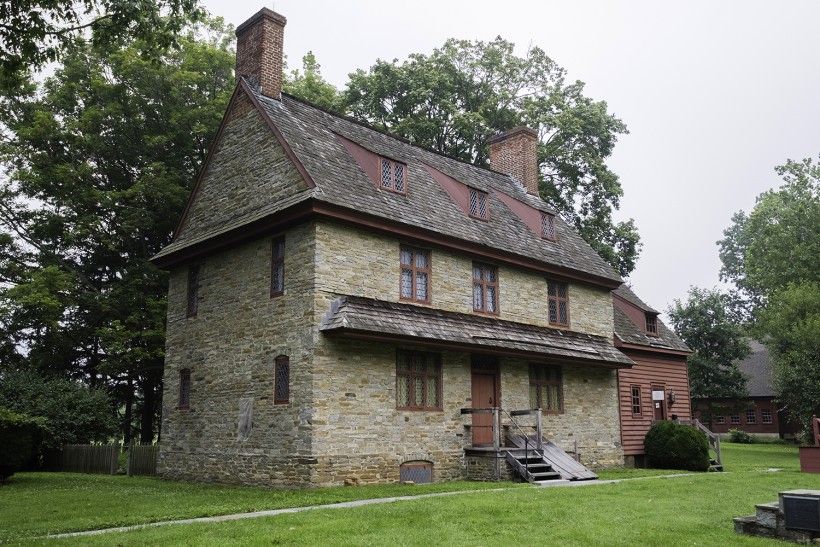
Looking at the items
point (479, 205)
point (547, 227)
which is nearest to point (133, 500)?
point (479, 205)

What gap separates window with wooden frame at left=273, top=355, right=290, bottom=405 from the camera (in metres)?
16.1

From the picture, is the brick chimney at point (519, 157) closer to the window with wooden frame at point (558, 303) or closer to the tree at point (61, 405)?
the window with wooden frame at point (558, 303)

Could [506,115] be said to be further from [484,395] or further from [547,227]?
[484,395]

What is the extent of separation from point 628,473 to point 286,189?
12289 mm

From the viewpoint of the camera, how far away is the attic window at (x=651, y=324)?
28.6 meters

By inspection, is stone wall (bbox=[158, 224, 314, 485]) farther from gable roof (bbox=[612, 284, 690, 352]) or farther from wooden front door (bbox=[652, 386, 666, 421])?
wooden front door (bbox=[652, 386, 666, 421])

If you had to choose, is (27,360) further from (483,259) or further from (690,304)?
(690,304)

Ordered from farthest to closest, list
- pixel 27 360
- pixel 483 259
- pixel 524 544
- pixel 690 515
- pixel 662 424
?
pixel 27 360 < pixel 662 424 < pixel 483 259 < pixel 690 515 < pixel 524 544

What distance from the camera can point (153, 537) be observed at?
29.6 feet

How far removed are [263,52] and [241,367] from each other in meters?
8.47

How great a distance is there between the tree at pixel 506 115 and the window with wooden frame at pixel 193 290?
55.6ft

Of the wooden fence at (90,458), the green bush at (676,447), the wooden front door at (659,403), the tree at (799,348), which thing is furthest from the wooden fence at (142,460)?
the tree at (799,348)

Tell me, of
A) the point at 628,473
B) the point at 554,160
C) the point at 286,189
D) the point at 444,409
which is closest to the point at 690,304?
the point at 554,160

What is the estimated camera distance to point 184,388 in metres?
19.7
